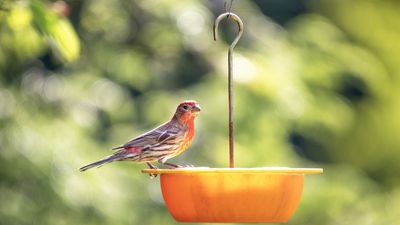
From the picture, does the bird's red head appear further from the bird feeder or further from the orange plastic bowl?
the orange plastic bowl

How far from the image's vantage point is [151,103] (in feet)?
46.4

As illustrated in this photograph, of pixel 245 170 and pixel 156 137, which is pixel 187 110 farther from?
pixel 245 170

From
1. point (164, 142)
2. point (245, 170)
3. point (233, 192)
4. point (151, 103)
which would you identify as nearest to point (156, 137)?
point (164, 142)

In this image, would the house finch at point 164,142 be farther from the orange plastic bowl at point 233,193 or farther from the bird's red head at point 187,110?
the orange plastic bowl at point 233,193

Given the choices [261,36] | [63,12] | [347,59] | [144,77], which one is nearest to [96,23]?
[144,77]

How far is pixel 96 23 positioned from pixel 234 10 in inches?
63.8

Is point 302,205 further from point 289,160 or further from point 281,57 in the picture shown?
point 281,57

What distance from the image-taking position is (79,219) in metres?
12.2

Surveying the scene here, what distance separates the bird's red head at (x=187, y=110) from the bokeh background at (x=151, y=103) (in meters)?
2.98

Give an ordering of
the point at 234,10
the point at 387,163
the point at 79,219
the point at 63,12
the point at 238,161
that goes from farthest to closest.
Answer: the point at 387,163, the point at 234,10, the point at 238,161, the point at 79,219, the point at 63,12

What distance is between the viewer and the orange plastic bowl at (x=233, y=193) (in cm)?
714

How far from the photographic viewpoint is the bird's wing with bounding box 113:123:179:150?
26.6 feet

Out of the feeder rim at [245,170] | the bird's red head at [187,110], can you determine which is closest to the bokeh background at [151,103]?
the bird's red head at [187,110]

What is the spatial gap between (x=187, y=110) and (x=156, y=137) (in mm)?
387
